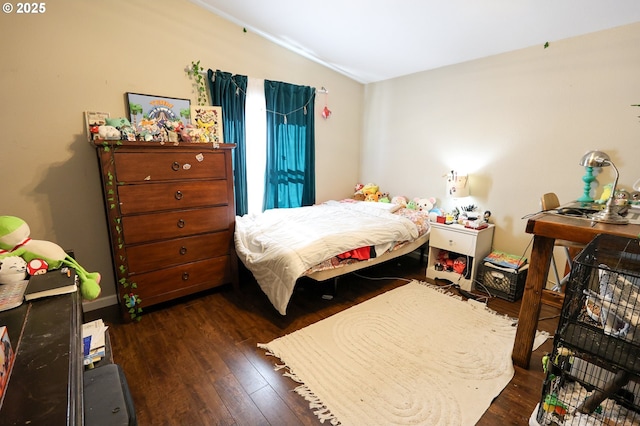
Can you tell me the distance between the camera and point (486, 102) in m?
2.93

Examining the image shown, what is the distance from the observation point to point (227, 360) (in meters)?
1.80

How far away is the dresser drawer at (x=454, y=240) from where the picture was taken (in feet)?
8.87

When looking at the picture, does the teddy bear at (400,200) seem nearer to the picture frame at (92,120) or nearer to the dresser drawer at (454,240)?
the dresser drawer at (454,240)

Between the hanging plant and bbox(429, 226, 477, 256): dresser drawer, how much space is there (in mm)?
2596

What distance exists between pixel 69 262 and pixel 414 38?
305 centimetres

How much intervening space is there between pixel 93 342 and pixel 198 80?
231cm

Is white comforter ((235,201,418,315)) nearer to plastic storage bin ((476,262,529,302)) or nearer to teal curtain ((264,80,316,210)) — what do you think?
teal curtain ((264,80,316,210))

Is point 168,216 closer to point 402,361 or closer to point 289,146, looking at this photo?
point 289,146

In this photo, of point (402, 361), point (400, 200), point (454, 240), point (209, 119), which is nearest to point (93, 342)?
point (402, 361)

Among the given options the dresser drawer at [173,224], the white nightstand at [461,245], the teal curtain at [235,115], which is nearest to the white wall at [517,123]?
the white nightstand at [461,245]

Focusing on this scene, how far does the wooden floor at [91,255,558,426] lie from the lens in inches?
56.8

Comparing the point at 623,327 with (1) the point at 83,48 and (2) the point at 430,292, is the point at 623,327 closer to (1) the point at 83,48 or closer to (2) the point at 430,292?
(2) the point at 430,292

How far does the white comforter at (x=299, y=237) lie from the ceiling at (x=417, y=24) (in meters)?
1.67

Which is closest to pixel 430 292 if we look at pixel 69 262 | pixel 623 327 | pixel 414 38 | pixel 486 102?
pixel 623 327
